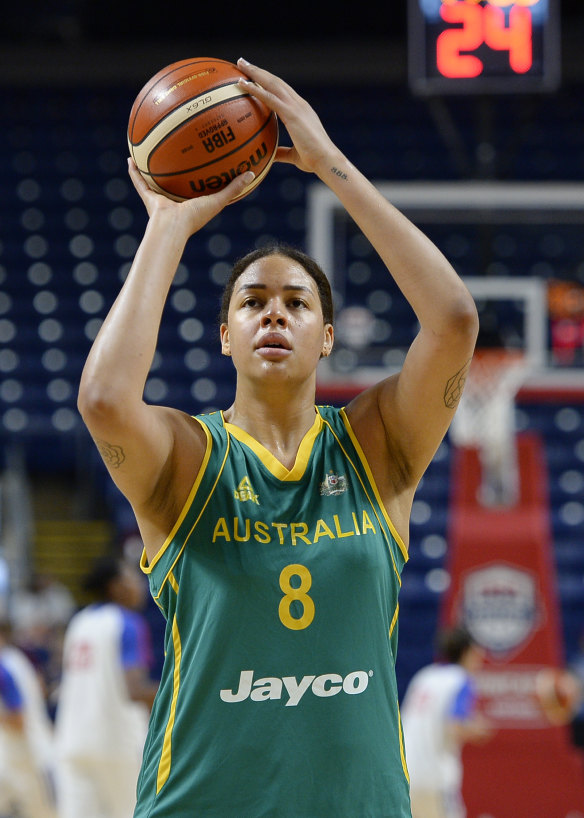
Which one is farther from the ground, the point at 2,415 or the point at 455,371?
the point at 2,415

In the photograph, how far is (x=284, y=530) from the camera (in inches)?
79.8

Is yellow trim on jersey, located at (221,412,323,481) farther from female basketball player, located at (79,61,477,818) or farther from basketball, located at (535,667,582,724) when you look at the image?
basketball, located at (535,667,582,724)

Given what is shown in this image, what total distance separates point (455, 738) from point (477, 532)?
3.67 m

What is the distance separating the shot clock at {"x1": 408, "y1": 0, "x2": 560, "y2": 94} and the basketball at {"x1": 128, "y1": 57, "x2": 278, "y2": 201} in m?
3.94

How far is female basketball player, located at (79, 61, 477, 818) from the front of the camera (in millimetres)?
1932

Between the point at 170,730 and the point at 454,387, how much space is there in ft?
2.50

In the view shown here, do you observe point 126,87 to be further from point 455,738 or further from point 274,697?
point 274,697

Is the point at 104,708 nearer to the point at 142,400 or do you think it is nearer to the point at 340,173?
the point at 142,400

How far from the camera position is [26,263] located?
1319 centimetres

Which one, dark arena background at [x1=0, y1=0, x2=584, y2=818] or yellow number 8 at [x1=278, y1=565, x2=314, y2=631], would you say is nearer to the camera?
yellow number 8 at [x1=278, y1=565, x2=314, y2=631]

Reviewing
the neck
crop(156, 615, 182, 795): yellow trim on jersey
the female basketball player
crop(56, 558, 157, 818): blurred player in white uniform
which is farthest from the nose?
crop(56, 558, 157, 818): blurred player in white uniform

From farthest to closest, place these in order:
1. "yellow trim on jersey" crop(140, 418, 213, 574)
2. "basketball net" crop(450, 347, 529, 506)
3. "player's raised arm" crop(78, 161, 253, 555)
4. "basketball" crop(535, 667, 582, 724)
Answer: "basketball net" crop(450, 347, 529, 506) < "basketball" crop(535, 667, 582, 724) < "yellow trim on jersey" crop(140, 418, 213, 574) < "player's raised arm" crop(78, 161, 253, 555)

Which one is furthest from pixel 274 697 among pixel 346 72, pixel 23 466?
pixel 346 72

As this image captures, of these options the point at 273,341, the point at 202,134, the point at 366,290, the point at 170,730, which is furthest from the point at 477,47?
the point at 366,290
